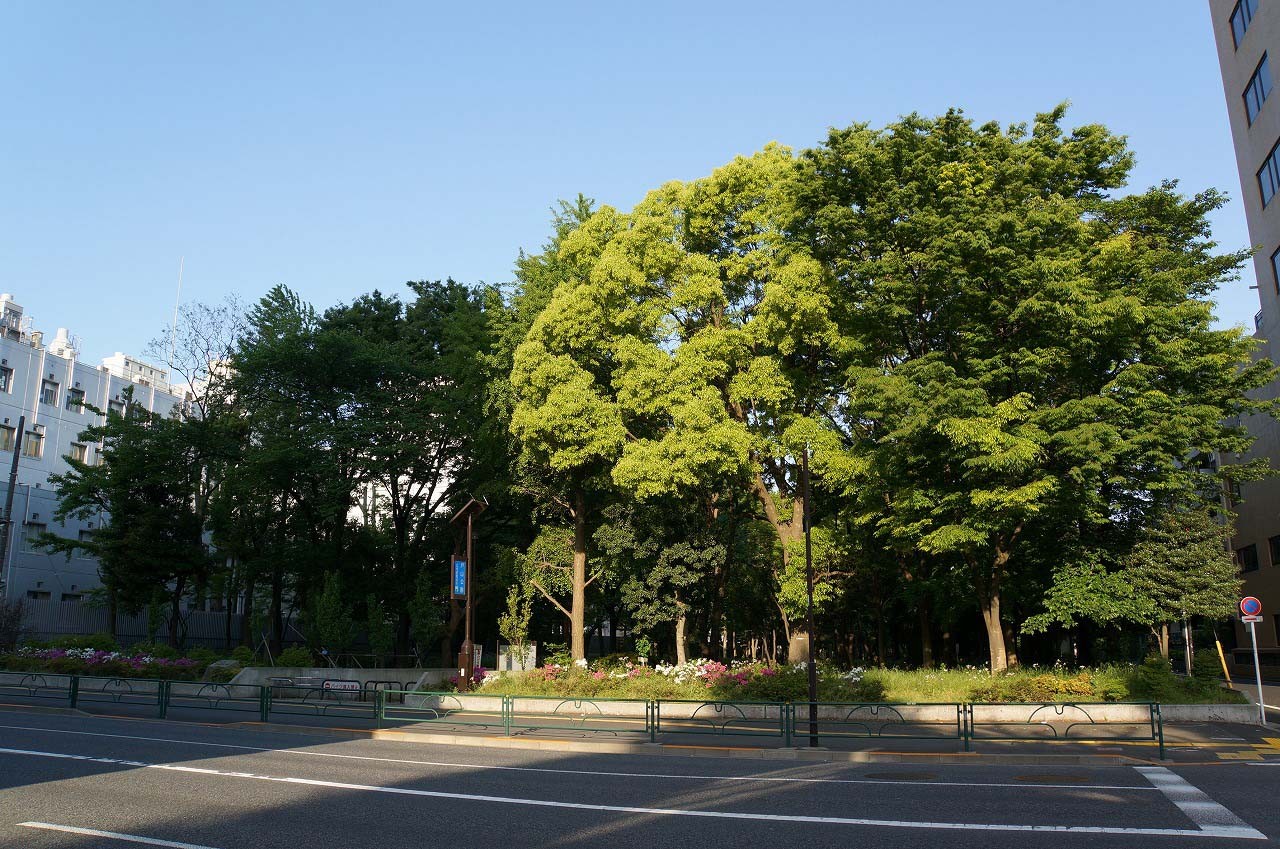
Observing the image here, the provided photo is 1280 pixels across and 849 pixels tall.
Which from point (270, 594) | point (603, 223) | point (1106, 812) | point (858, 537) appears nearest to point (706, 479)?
point (858, 537)

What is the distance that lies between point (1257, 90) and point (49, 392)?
71.5 meters

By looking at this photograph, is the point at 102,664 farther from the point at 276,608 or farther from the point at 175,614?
the point at 276,608

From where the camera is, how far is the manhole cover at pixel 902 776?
13.7 m

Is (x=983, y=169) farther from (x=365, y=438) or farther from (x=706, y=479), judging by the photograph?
(x=365, y=438)

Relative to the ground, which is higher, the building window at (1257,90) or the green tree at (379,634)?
the building window at (1257,90)

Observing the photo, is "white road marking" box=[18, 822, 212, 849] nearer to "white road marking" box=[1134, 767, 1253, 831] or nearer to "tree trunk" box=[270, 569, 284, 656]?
"white road marking" box=[1134, 767, 1253, 831]

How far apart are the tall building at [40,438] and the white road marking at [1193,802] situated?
182 ft

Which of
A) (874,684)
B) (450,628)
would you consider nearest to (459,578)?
(450,628)

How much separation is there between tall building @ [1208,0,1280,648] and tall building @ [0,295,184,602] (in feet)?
196

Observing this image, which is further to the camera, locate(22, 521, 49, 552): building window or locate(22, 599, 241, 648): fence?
locate(22, 521, 49, 552): building window

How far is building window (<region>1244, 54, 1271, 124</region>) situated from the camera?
3716 centimetres

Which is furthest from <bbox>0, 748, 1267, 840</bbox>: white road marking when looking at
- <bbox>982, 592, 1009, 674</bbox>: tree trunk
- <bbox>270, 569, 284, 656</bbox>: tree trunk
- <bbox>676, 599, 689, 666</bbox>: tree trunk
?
<bbox>270, 569, 284, 656</bbox>: tree trunk

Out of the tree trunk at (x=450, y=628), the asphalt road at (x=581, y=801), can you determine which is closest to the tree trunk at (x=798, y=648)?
the asphalt road at (x=581, y=801)

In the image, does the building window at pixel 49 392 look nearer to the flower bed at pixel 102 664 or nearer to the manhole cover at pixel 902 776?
the flower bed at pixel 102 664
